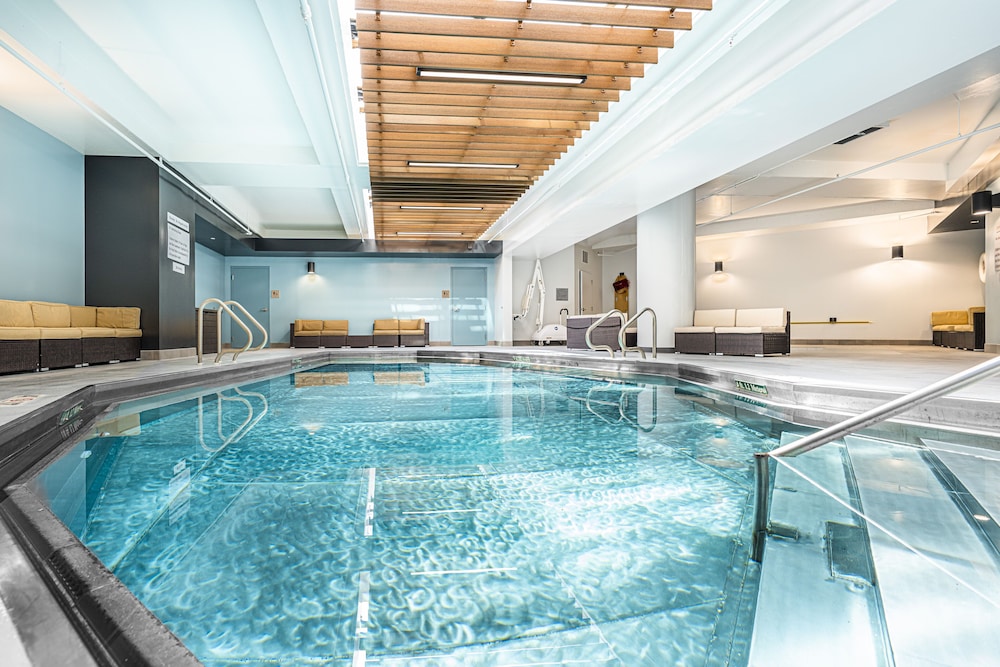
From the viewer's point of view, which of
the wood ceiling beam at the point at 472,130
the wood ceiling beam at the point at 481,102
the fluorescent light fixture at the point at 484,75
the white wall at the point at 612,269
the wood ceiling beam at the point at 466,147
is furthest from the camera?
the white wall at the point at 612,269

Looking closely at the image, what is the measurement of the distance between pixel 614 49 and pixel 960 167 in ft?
25.9

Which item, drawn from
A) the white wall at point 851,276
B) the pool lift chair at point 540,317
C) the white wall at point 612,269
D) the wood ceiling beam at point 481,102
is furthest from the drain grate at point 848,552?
the white wall at point 612,269

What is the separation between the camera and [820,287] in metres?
13.8

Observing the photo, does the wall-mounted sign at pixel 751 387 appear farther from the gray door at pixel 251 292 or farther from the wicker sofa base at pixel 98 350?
the gray door at pixel 251 292

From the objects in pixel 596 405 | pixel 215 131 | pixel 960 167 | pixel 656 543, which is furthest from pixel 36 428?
pixel 960 167

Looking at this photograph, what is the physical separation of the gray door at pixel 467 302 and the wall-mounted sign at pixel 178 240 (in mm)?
8033

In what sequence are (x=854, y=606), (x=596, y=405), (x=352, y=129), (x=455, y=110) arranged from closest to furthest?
(x=854, y=606)
(x=596, y=405)
(x=455, y=110)
(x=352, y=129)

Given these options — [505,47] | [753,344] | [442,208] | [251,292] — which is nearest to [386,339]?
[251,292]

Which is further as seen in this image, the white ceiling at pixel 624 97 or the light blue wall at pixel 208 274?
the light blue wall at pixel 208 274

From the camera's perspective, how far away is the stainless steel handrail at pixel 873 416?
4.73ft

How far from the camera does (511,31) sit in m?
4.43

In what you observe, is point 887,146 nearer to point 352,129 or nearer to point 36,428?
point 352,129

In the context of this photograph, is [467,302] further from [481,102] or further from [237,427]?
[237,427]

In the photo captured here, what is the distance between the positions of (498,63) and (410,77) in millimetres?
867
